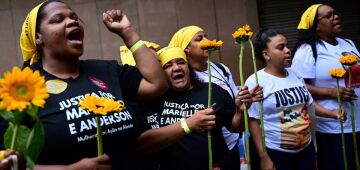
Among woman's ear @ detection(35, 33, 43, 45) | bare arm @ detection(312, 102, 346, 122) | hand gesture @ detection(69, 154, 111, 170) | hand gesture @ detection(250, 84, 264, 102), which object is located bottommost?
bare arm @ detection(312, 102, 346, 122)

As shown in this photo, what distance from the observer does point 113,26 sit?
210cm

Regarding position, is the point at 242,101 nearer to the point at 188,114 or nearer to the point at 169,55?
the point at 188,114

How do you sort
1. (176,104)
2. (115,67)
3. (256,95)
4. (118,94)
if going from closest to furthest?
1. (118,94)
2. (115,67)
3. (256,95)
4. (176,104)

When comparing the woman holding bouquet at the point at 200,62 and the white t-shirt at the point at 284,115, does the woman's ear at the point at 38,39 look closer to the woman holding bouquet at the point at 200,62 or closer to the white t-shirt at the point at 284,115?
the woman holding bouquet at the point at 200,62

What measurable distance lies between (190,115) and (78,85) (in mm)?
921

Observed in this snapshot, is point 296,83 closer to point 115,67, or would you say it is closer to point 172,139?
point 172,139

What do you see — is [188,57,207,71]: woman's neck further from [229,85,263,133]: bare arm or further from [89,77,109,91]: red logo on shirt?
[89,77,109,91]: red logo on shirt

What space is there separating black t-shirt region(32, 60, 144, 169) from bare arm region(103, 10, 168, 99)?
0.04 metres

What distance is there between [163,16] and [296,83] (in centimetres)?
308

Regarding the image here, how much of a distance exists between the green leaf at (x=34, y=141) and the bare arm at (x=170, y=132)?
2.88 ft

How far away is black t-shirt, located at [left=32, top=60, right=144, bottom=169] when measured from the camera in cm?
171

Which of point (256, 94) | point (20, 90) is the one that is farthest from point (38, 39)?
point (256, 94)

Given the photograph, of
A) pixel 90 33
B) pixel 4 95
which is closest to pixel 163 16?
pixel 90 33

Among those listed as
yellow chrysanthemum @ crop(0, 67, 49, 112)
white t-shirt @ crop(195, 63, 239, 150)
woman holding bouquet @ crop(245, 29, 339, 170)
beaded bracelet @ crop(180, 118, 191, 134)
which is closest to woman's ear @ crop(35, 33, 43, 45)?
beaded bracelet @ crop(180, 118, 191, 134)
